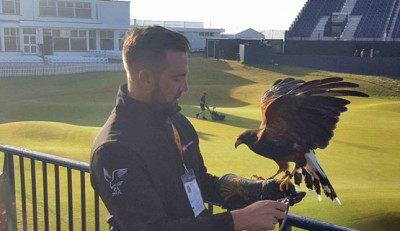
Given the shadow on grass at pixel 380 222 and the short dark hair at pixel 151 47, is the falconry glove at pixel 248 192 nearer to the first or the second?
the short dark hair at pixel 151 47

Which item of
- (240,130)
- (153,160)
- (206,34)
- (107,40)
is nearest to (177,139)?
(153,160)

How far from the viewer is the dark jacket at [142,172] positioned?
6.41ft

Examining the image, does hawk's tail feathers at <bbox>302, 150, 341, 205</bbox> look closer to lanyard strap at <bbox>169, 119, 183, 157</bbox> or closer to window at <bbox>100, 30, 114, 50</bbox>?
lanyard strap at <bbox>169, 119, 183, 157</bbox>

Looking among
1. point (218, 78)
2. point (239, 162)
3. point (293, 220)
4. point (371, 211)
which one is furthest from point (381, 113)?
point (293, 220)

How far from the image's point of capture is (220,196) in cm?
263

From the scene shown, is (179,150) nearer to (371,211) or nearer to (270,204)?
(270,204)

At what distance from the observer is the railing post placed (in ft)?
12.6

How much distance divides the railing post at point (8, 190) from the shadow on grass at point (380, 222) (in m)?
4.20

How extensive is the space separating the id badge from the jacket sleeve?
0.23 m

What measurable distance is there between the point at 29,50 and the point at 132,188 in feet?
132

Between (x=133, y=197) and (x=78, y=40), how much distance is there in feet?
139

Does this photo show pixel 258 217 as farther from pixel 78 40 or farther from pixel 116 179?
pixel 78 40

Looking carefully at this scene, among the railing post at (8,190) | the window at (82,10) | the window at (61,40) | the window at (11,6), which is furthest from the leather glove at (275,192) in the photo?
the window at (82,10)

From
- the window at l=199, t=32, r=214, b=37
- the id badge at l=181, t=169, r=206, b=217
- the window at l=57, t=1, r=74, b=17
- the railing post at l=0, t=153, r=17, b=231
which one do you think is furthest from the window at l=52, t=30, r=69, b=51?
the id badge at l=181, t=169, r=206, b=217
